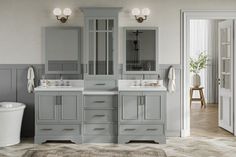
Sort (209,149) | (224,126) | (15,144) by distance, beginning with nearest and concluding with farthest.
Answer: (209,149) → (15,144) → (224,126)

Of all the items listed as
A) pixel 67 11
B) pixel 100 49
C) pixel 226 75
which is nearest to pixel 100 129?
pixel 100 49

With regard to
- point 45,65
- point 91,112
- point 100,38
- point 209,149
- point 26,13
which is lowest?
point 209,149

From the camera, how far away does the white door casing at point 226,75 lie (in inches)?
282

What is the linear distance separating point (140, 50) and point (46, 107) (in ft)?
5.86

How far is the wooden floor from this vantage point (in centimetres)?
722

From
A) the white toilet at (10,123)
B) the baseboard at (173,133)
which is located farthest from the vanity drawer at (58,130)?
the baseboard at (173,133)

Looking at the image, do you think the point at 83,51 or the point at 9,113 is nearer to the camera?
the point at 9,113

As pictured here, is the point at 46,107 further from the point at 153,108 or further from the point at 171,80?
the point at 171,80

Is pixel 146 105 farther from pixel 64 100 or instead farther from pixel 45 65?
pixel 45 65

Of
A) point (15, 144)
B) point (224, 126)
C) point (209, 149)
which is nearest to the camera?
point (209, 149)

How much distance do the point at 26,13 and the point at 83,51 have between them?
1.14 m

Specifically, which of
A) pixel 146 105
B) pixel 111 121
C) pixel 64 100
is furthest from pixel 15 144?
pixel 146 105

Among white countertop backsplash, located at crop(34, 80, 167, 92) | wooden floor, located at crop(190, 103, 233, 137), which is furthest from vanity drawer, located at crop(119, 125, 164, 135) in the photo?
wooden floor, located at crop(190, 103, 233, 137)

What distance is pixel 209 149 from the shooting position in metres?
6.00
